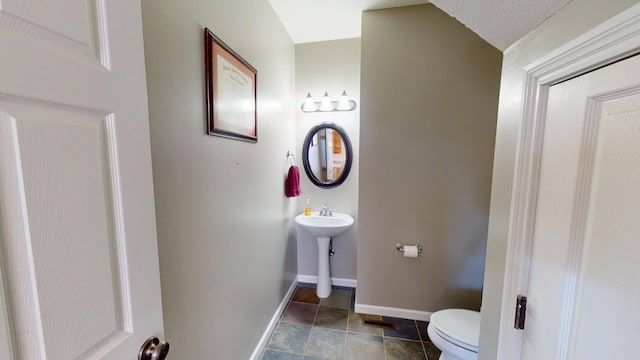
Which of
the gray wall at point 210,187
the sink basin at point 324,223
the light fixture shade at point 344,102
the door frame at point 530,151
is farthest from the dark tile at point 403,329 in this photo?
the light fixture shade at point 344,102

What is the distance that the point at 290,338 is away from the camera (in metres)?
2.00

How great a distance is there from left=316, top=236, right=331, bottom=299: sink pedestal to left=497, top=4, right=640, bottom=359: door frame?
5.89 feet

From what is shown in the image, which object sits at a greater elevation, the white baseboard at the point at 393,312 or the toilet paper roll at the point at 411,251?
the toilet paper roll at the point at 411,251

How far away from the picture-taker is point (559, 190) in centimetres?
68

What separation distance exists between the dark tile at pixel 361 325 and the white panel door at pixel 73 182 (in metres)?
1.84

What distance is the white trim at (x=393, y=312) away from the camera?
2.23 metres

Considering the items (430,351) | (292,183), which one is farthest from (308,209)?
(430,351)

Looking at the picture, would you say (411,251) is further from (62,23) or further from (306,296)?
(62,23)

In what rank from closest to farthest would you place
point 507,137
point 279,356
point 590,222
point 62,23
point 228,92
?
point 62,23
point 590,222
point 507,137
point 228,92
point 279,356

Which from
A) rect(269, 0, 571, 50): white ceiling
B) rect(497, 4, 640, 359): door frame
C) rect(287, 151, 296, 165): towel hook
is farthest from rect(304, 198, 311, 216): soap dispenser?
rect(497, 4, 640, 359): door frame

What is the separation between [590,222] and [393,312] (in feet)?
6.55

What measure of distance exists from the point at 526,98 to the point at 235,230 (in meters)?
1.48

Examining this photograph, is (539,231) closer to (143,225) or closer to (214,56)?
(143,225)

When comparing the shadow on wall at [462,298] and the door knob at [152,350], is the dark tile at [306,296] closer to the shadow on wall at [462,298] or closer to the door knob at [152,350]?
the shadow on wall at [462,298]
